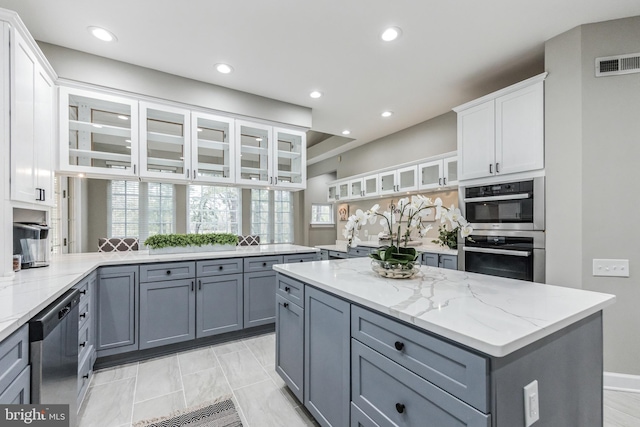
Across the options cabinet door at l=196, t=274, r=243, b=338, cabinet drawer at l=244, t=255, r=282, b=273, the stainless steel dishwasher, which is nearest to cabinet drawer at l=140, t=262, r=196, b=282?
cabinet door at l=196, t=274, r=243, b=338

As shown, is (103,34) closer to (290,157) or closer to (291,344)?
(290,157)

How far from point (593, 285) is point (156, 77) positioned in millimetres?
4550

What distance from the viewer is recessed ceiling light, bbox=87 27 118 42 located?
7.59 ft

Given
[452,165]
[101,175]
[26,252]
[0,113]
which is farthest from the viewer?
[452,165]

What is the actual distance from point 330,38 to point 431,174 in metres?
2.46

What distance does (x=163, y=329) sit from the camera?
105 inches

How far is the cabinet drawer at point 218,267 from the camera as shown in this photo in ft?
9.41

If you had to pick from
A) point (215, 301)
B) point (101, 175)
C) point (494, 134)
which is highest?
point (494, 134)

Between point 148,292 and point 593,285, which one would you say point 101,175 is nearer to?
point 148,292

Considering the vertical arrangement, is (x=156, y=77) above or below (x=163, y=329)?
above

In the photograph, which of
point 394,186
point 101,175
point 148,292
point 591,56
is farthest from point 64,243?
point 591,56

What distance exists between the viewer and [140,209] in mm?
6152

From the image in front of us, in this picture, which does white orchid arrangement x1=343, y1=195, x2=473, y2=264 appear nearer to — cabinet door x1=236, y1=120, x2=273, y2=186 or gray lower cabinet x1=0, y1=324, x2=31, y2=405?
gray lower cabinet x1=0, y1=324, x2=31, y2=405

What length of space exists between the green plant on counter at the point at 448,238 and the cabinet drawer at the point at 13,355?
3865 millimetres
